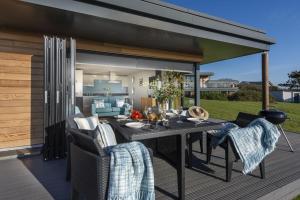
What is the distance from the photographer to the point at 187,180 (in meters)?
3.04

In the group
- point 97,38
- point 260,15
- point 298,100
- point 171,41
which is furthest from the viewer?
point 298,100

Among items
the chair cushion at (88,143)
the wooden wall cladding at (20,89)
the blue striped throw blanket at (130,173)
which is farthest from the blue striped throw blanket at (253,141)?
the wooden wall cladding at (20,89)

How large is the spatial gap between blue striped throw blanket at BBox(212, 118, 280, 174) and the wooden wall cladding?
377 cm

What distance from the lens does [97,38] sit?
5438 mm

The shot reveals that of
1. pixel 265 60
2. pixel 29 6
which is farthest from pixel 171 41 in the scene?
pixel 29 6

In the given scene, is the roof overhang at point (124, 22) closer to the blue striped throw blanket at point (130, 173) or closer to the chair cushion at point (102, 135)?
the chair cushion at point (102, 135)

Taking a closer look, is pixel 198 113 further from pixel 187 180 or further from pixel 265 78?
pixel 265 78

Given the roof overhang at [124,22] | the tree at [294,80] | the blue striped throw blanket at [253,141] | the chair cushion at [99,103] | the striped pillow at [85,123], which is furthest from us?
the tree at [294,80]

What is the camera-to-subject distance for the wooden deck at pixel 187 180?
8.67 ft

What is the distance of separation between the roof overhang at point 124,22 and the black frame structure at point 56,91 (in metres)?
0.53

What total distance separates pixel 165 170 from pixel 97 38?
3574mm

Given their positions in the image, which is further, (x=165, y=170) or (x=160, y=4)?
(x=160, y=4)

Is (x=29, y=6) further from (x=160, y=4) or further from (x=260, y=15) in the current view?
(x=260, y=15)

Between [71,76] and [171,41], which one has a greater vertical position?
[171,41]
